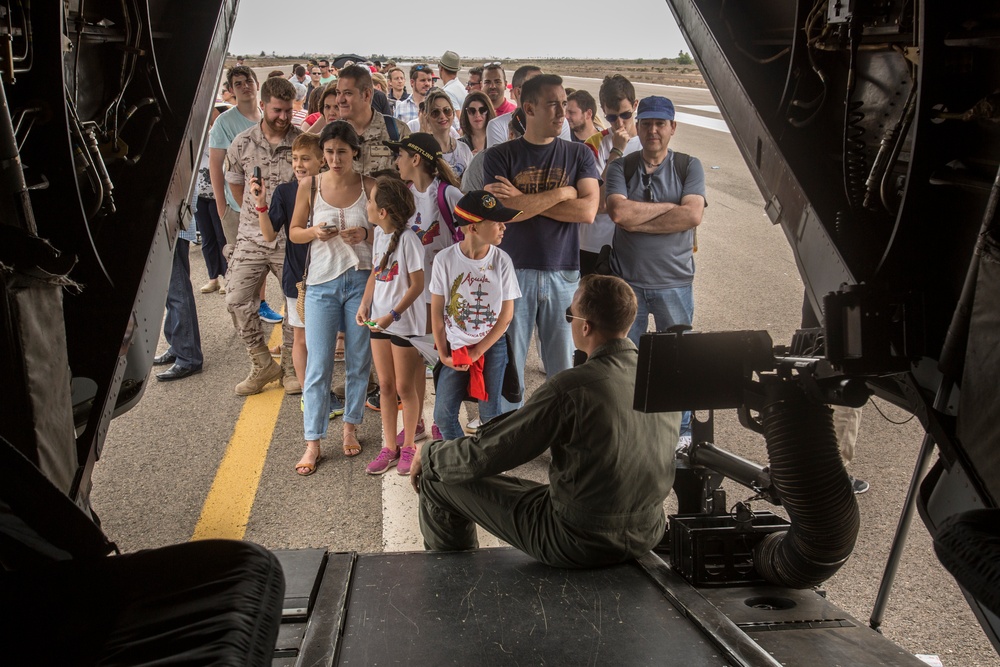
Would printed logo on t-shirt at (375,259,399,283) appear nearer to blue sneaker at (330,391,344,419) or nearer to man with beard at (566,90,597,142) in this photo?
blue sneaker at (330,391,344,419)

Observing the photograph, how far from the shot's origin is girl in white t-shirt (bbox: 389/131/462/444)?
5125 millimetres

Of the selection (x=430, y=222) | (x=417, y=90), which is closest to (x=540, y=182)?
(x=430, y=222)

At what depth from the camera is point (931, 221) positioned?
2781mm

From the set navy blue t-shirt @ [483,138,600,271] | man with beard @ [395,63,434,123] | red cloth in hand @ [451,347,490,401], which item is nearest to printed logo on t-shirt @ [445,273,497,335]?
red cloth in hand @ [451,347,490,401]

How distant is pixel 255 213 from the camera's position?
6121 millimetres

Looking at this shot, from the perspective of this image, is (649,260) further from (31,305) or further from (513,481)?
(31,305)

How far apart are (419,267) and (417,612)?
2.40m

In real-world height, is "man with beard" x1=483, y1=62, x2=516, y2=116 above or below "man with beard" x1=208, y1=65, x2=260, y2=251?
above

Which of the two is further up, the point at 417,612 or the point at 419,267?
the point at 419,267

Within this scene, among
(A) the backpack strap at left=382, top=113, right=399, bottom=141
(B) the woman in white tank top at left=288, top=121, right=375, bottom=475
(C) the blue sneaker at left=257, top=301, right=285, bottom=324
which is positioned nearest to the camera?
(B) the woman in white tank top at left=288, top=121, right=375, bottom=475

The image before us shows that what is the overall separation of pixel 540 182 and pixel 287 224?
71.8 inches

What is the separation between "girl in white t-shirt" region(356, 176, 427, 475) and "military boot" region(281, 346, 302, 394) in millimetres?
1602

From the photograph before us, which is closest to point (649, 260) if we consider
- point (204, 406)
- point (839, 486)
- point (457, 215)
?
point (457, 215)

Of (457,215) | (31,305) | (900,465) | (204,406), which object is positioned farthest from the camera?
(204,406)
